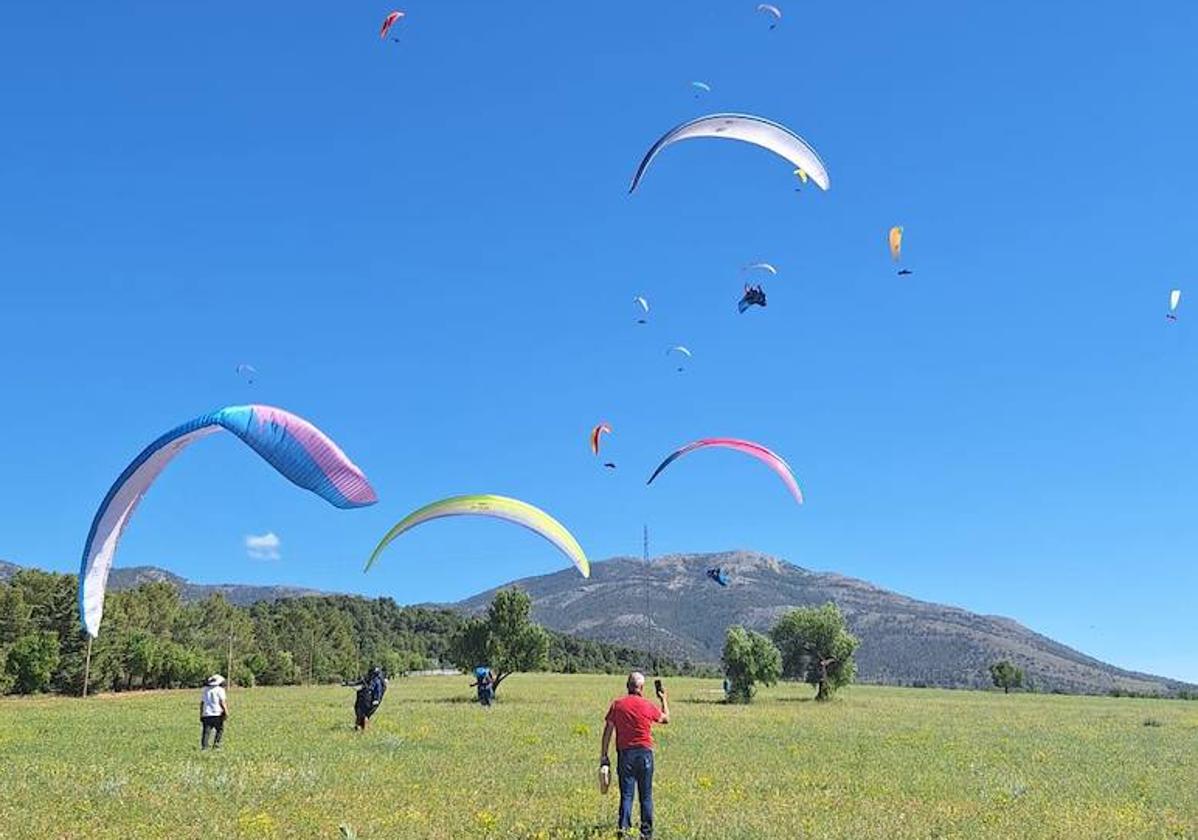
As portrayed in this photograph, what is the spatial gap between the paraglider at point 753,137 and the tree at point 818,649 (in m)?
51.6

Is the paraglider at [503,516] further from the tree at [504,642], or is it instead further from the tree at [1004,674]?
the tree at [1004,674]

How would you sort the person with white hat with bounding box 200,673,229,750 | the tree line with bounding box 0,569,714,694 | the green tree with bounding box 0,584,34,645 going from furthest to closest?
the green tree with bounding box 0,584,34,645, the tree line with bounding box 0,569,714,694, the person with white hat with bounding box 200,673,229,750

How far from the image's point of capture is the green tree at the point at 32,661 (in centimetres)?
7612

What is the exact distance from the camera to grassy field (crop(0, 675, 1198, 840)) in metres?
14.7

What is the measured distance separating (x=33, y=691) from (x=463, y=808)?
250ft

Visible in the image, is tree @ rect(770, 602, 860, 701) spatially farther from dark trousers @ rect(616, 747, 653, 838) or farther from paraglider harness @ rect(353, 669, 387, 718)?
dark trousers @ rect(616, 747, 653, 838)

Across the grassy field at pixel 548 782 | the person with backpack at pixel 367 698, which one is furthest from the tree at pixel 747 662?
the person with backpack at pixel 367 698

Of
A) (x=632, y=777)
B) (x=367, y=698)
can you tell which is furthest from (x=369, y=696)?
(x=632, y=777)

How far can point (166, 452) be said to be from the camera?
647 inches

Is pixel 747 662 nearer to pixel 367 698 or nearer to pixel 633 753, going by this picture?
pixel 367 698

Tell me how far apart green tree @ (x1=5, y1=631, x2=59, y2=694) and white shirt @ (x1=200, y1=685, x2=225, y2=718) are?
62263 millimetres

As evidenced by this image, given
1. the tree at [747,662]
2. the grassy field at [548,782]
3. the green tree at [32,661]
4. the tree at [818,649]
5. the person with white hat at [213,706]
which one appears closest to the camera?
the grassy field at [548,782]

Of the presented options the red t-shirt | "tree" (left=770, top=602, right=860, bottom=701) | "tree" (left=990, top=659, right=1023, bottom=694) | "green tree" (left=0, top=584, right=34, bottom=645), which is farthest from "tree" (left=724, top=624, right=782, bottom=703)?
"tree" (left=990, top=659, right=1023, bottom=694)

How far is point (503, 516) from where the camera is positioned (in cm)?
2111
